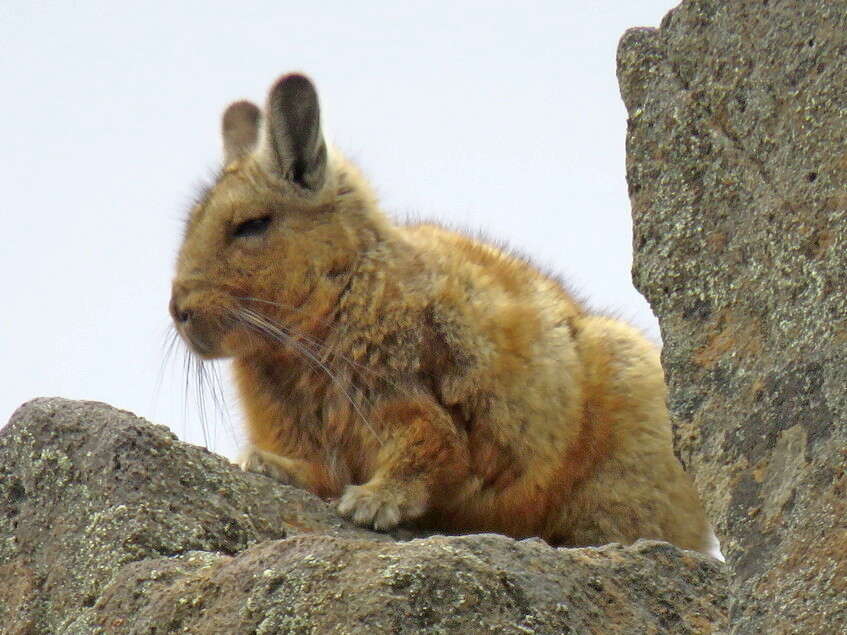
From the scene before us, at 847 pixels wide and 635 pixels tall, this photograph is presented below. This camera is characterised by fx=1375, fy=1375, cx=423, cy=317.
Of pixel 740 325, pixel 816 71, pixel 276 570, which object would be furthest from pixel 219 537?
pixel 816 71

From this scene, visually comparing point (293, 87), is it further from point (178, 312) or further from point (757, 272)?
point (757, 272)

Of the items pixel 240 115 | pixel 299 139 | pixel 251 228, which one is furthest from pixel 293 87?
pixel 240 115

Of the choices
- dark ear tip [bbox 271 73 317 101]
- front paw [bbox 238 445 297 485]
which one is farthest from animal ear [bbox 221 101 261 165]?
front paw [bbox 238 445 297 485]

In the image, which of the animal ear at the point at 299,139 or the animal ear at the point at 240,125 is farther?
the animal ear at the point at 240,125

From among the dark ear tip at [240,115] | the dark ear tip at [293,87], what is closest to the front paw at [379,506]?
the dark ear tip at [293,87]

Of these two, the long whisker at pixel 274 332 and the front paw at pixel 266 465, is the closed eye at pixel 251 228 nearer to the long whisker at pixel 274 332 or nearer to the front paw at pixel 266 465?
the long whisker at pixel 274 332

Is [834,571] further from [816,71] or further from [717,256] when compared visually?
→ [816,71]
